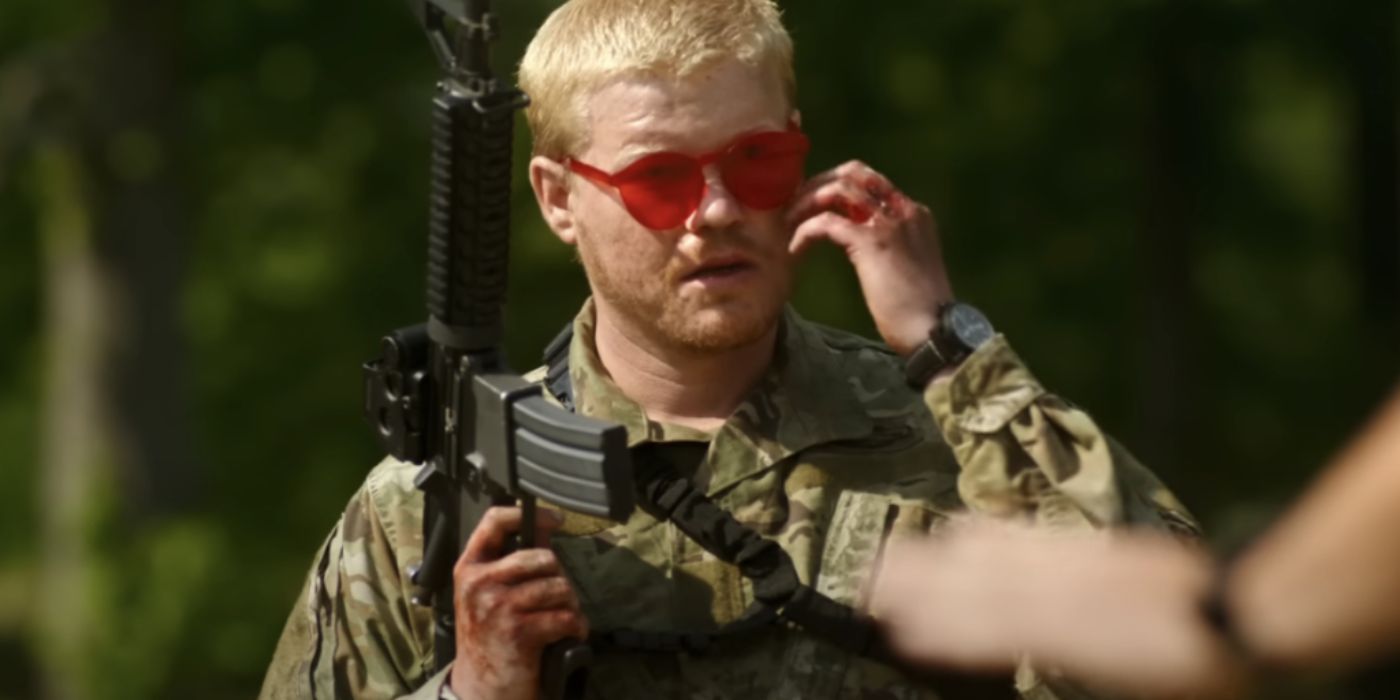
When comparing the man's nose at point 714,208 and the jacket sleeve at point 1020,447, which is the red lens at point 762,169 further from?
the jacket sleeve at point 1020,447

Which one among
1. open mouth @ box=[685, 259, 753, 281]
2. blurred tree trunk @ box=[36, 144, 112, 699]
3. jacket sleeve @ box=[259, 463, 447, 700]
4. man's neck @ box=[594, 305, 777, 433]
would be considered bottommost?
blurred tree trunk @ box=[36, 144, 112, 699]

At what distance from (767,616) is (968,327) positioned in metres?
0.59

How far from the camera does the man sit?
4.29 metres

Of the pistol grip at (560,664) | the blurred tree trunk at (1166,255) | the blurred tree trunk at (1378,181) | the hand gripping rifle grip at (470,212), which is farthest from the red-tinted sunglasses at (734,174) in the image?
the blurred tree trunk at (1378,181)

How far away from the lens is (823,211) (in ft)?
14.7

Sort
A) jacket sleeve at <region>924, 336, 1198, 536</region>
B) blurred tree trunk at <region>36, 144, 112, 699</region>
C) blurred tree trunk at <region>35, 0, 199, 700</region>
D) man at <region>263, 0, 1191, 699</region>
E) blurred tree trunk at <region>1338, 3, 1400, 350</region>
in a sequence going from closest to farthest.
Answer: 1. jacket sleeve at <region>924, 336, 1198, 536</region>
2. man at <region>263, 0, 1191, 699</region>
3. blurred tree trunk at <region>35, 0, 199, 700</region>
4. blurred tree trunk at <region>36, 144, 112, 699</region>
5. blurred tree trunk at <region>1338, 3, 1400, 350</region>

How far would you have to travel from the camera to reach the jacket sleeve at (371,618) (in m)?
4.64

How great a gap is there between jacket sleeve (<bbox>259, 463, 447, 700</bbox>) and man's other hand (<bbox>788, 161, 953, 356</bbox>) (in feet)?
2.79

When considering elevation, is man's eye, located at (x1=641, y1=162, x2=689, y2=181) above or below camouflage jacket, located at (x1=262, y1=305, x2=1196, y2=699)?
above

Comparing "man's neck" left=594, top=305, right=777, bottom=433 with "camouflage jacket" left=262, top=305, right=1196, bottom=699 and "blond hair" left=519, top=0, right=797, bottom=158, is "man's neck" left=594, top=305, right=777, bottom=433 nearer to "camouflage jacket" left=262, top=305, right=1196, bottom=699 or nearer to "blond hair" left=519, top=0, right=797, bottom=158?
"camouflage jacket" left=262, top=305, right=1196, bottom=699

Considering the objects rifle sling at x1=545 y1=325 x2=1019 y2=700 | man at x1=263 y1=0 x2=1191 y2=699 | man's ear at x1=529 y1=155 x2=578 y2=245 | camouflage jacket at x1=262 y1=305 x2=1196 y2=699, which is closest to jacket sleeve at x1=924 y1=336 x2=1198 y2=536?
man at x1=263 y1=0 x2=1191 y2=699

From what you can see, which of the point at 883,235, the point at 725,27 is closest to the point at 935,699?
the point at 883,235

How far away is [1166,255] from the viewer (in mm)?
17922

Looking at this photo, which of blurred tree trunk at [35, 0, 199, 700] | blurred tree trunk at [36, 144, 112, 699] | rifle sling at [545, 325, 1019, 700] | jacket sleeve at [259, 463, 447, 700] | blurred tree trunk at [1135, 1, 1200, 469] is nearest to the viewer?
rifle sling at [545, 325, 1019, 700]
